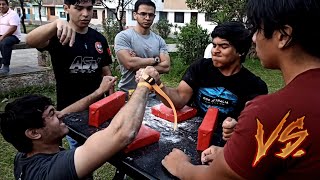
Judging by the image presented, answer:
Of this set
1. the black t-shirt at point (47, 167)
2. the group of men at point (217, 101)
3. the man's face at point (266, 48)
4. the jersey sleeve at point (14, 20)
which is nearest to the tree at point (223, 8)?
the jersey sleeve at point (14, 20)

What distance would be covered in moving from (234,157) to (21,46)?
6.44m

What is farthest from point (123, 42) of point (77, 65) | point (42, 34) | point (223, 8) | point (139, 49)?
point (223, 8)

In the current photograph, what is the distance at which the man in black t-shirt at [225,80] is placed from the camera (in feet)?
7.53

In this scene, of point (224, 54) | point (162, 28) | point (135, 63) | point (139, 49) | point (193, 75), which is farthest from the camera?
point (162, 28)

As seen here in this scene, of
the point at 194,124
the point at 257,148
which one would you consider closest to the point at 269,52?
the point at 257,148

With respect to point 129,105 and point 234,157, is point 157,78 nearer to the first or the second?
point 129,105

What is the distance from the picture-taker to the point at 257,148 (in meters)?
0.97

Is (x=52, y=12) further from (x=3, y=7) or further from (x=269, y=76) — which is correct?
(x=3, y=7)

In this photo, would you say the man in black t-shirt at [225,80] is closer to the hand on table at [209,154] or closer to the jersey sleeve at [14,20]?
the hand on table at [209,154]

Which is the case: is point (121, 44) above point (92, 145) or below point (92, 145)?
above

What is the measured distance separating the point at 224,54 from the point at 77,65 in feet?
4.07

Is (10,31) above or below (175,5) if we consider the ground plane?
below

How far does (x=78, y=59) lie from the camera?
2.78 m

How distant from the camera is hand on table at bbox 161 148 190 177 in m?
1.51
